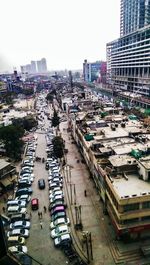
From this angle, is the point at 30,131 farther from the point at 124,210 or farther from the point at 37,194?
the point at 124,210

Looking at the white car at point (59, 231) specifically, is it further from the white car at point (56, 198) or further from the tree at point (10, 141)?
the tree at point (10, 141)

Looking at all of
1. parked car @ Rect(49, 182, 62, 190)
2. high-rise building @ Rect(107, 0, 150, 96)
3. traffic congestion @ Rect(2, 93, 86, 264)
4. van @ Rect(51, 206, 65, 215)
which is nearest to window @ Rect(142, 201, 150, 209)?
traffic congestion @ Rect(2, 93, 86, 264)

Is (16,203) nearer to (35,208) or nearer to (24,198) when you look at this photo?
(24,198)

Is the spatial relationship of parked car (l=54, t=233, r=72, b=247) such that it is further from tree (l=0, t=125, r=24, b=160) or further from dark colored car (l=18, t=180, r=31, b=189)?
tree (l=0, t=125, r=24, b=160)

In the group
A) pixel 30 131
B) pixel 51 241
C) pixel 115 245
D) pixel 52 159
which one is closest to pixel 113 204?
pixel 115 245

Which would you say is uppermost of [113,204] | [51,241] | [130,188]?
[130,188]

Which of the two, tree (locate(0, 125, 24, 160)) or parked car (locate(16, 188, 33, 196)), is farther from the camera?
tree (locate(0, 125, 24, 160))

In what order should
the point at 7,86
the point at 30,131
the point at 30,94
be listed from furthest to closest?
the point at 7,86 → the point at 30,94 → the point at 30,131
